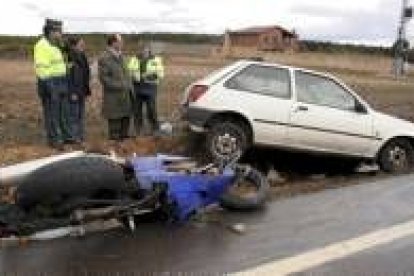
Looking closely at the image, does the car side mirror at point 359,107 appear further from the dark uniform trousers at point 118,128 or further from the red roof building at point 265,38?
the red roof building at point 265,38

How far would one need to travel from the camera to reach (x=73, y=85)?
14.4 meters

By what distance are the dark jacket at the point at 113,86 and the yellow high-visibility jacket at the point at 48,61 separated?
0.99m

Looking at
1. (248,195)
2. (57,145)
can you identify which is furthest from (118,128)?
(248,195)

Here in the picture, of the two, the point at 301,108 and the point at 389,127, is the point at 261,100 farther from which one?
the point at 389,127

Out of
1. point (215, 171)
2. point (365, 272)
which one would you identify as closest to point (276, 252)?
point (365, 272)

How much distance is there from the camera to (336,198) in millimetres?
11195

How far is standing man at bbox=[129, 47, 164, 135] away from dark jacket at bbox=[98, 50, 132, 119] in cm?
140

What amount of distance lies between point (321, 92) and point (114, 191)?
19.5ft

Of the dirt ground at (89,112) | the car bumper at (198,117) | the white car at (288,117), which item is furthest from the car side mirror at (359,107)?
the car bumper at (198,117)

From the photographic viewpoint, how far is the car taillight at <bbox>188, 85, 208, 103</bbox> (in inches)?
539

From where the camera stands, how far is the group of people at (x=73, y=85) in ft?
45.2

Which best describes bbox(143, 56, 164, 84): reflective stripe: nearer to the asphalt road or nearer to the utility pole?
the asphalt road

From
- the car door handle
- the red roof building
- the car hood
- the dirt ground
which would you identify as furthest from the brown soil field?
the red roof building

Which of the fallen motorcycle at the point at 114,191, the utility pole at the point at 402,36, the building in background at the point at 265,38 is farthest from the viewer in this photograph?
the building in background at the point at 265,38
